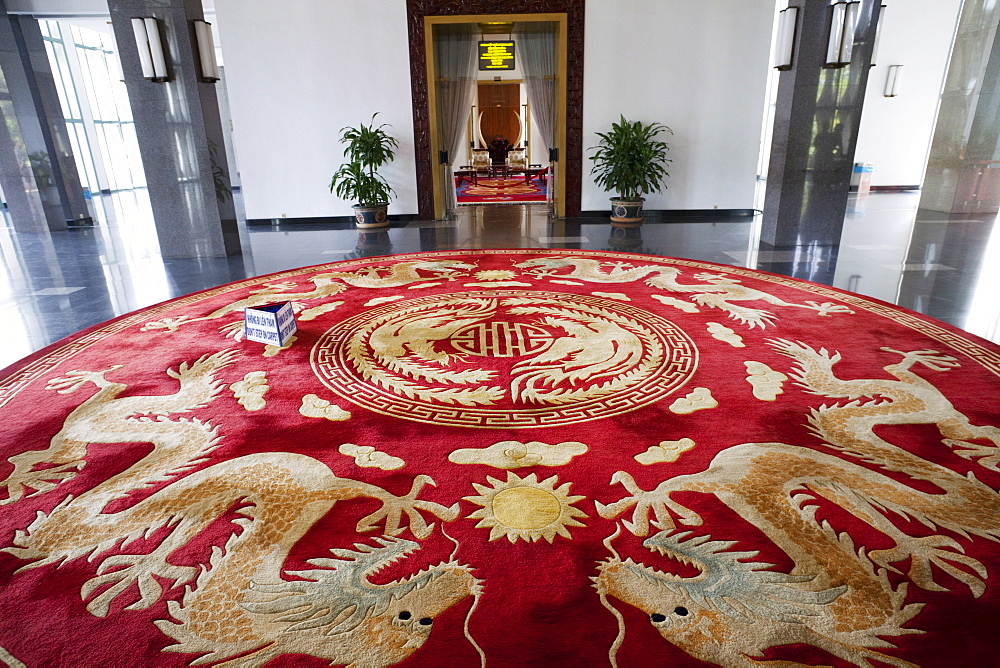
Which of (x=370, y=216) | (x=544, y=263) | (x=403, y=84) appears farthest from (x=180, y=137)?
(x=544, y=263)

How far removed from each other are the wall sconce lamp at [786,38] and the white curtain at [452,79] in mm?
4198

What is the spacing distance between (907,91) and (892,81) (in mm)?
547

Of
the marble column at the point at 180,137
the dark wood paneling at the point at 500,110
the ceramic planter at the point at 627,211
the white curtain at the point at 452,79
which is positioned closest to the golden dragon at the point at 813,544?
the marble column at the point at 180,137

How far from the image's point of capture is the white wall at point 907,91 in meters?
10.4

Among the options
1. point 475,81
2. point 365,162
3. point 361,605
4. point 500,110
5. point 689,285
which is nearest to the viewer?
point 361,605

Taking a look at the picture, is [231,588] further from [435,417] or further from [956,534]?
[956,534]

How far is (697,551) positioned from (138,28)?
21.0 ft

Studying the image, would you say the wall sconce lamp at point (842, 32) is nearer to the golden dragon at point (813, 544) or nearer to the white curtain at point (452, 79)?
the golden dragon at point (813, 544)

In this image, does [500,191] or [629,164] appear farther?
[500,191]

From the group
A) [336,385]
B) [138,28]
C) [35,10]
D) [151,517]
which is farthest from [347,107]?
[151,517]

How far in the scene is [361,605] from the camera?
148cm

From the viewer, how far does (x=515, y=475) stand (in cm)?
203

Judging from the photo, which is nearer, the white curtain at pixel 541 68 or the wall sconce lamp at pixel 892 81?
the white curtain at pixel 541 68

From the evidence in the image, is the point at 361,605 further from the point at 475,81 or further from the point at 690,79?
the point at 475,81
